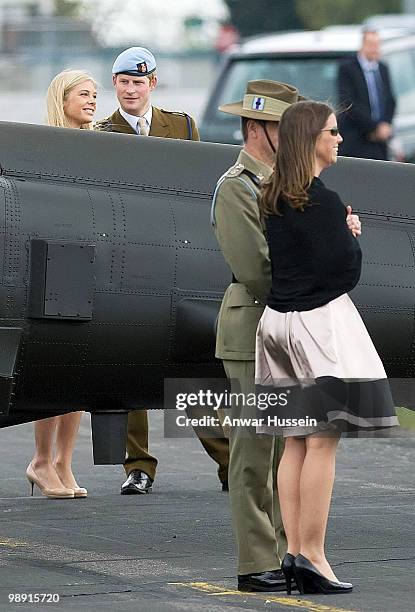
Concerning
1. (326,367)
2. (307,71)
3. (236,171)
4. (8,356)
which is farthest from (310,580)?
(307,71)

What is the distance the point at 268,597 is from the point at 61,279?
160 centimetres

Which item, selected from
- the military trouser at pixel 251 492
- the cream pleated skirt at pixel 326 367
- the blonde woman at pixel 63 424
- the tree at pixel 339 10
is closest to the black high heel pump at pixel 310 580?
the military trouser at pixel 251 492

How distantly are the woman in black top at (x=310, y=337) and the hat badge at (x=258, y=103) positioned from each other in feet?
0.96

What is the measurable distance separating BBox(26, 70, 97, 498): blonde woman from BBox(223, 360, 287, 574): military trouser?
246 centimetres

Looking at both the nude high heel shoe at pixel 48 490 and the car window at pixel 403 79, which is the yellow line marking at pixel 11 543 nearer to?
the nude high heel shoe at pixel 48 490

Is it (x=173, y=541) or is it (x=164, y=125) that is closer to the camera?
(x=173, y=541)

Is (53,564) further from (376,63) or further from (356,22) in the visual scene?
(356,22)

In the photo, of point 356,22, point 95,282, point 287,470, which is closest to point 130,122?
point 95,282

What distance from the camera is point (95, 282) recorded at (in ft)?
22.7

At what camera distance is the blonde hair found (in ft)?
27.6

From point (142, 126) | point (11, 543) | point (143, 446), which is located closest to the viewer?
point (11, 543)

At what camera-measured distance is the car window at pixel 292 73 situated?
1858 centimetres

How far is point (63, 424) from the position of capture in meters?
8.61

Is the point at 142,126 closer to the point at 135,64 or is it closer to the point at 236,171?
the point at 135,64
